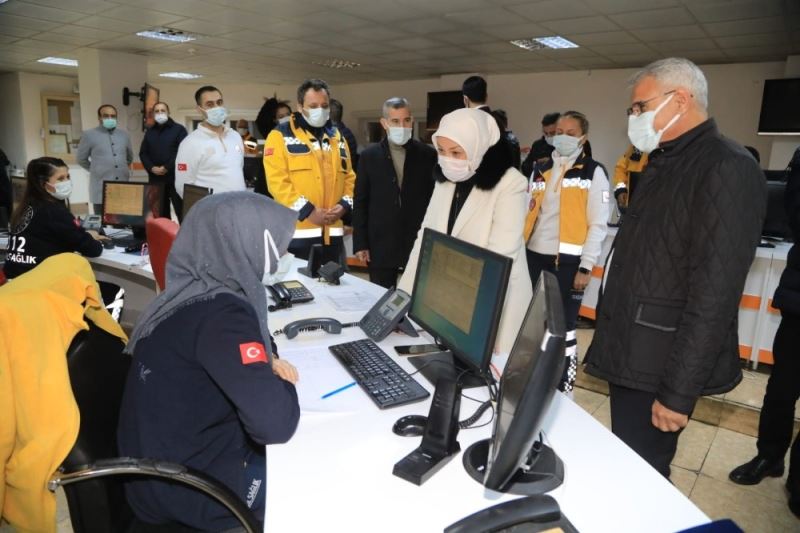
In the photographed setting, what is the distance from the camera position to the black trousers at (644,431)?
1491 millimetres

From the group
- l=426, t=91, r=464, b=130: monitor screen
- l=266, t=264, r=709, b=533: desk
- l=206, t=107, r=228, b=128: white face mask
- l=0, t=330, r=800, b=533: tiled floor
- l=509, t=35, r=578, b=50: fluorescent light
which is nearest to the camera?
l=266, t=264, r=709, b=533: desk

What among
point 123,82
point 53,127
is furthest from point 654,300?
point 53,127

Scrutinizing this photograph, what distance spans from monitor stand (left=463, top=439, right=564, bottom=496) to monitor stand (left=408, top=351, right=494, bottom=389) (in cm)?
29

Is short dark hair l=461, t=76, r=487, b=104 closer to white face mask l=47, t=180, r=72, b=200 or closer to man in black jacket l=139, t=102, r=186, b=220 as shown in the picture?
white face mask l=47, t=180, r=72, b=200

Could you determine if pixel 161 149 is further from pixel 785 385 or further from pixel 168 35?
pixel 785 385

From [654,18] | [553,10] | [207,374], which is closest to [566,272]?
[207,374]

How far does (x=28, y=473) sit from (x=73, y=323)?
332mm

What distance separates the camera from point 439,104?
9031 millimetres

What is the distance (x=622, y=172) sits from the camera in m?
4.80

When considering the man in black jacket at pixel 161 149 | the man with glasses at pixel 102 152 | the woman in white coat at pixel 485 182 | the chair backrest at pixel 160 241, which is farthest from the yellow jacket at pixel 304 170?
the man with glasses at pixel 102 152

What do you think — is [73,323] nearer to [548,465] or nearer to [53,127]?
[548,465]

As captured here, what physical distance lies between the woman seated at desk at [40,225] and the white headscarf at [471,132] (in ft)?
6.94

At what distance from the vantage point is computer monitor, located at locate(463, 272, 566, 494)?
752 mm

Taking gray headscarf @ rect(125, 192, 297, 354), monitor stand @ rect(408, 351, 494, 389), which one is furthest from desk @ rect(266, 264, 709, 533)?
gray headscarf @ rect(125, 192, 297, 354)
